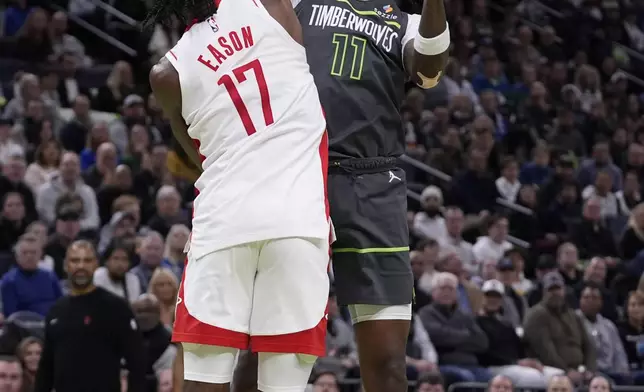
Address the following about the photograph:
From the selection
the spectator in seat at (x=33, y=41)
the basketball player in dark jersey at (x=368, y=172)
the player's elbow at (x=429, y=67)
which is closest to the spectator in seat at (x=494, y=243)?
the spectator in seat at (x=33, y=41)

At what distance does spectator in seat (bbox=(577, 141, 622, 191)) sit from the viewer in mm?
15758

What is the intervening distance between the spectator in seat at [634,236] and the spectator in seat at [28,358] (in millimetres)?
7942

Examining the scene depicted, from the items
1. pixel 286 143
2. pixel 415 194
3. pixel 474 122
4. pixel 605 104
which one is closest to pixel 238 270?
pixel 286 143

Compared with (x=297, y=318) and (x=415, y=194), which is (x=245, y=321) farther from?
(x=415, y=194)

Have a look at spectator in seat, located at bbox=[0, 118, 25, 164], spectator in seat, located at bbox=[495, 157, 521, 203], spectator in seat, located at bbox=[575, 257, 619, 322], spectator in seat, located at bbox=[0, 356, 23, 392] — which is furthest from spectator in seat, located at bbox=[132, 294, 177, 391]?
spectator in seat, located at bbox=[495, 157, 521, 203]

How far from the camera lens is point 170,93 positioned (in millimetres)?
3951

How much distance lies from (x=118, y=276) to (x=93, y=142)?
308cm

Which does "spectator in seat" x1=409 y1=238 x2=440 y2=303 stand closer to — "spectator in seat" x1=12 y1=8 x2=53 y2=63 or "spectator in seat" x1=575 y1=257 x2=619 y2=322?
"spectator in seat" x1=575 y1=257 x2=619 y2=322

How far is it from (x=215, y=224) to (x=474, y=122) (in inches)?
474

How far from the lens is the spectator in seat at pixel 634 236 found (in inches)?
559

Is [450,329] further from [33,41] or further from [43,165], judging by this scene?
[33,41]

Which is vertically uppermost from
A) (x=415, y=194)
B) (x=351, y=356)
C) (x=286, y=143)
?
(x=286, y=143)

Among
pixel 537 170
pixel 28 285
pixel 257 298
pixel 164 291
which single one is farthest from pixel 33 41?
pixel 257 298

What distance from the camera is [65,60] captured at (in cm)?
1417
